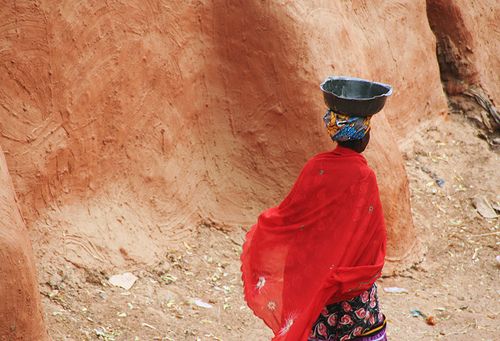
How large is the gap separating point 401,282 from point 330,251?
3.30 meters

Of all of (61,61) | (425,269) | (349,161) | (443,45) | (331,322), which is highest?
(61,61)

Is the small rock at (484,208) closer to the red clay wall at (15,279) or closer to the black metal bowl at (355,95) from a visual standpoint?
the black metal bowl at (355,95)

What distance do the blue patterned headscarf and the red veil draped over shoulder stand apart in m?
0.10

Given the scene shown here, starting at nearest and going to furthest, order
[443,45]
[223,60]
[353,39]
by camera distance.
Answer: [223,60] < [353,39] < [443,45]

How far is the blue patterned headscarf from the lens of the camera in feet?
14.0

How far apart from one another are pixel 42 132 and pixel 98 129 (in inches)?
19.0

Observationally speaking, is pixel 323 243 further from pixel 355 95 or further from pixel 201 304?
pixel 201 304

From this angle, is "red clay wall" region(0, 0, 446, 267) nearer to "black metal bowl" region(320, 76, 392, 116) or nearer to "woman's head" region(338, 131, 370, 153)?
"black metal bowl" region(320, 76, 392, 116)

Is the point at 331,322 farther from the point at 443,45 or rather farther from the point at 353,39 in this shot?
the point at 443,45

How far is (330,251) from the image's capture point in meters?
4.31

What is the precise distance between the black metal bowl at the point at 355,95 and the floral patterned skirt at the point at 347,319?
0.94 m

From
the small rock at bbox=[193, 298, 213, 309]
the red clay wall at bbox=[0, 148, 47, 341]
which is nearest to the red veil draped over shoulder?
the red clay wall at bbox=[0, 148, 47, 341]

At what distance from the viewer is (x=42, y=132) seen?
601 centimetres

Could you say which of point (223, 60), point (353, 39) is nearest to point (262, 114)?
point (223, 60)
